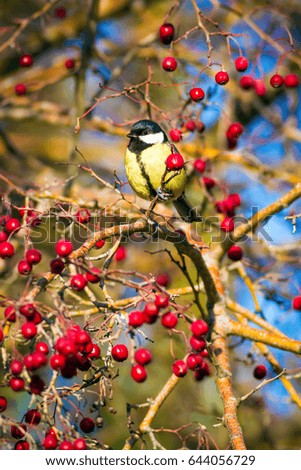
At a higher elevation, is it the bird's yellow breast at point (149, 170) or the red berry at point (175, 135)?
the red berry at point (175, 135)

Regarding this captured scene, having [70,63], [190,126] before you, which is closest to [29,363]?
[190,126]

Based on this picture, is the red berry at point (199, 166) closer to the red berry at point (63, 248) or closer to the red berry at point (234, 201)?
the red berry at point (234, 201)

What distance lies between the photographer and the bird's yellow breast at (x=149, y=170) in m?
4.27

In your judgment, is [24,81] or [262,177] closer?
[262,177]

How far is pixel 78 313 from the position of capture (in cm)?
356

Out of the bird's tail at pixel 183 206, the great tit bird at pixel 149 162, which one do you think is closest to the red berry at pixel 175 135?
the great tit bird at pixel 149 162

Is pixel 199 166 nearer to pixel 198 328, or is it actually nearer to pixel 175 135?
pixel 175 135

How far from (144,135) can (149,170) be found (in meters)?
0.26

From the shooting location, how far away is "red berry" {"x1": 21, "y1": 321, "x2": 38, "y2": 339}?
235 cm

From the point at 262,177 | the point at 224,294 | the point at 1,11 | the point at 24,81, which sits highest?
the point at 1,11

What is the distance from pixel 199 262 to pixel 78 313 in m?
0.74

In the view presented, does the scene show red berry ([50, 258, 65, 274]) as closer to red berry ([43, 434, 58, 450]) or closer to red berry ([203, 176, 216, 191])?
red berry ([43, 434, 58, 450])
